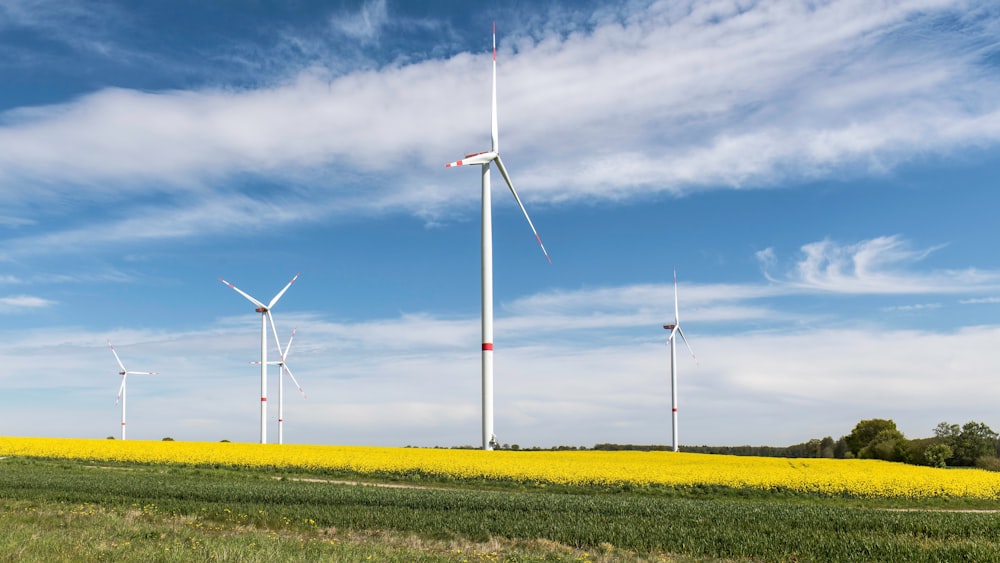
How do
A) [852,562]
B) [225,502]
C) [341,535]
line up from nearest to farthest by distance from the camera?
[852,562] → [341,535] → [225,502]

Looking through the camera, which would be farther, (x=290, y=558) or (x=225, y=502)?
(x=225, y=502)

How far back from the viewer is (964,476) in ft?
154

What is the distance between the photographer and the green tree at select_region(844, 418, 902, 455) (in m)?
91.1

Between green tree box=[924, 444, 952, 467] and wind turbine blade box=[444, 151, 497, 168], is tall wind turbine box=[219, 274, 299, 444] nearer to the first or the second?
wind turbine blade box=[444, 151, 497, 168]

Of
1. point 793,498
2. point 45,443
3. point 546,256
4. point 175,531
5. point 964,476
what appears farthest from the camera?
point 45,443

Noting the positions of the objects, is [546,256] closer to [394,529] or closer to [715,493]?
[715,493]

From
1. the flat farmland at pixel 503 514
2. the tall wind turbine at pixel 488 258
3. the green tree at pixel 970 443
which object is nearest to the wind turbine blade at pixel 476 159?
the tall wind turbine at pixel 488 258

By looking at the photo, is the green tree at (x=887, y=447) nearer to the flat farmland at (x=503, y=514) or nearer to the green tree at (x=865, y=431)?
the green tree at (x=865, y=431)

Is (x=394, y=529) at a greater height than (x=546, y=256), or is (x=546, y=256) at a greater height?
(x=546, y=256)

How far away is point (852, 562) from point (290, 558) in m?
14.0

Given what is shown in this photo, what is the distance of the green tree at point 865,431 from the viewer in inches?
3585

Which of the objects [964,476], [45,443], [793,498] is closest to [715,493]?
[793,498]

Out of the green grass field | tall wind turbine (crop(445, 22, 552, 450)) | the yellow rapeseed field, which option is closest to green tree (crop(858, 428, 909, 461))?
the yellow rapeseed field

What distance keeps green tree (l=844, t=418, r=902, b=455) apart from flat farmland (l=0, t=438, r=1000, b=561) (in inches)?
1629
